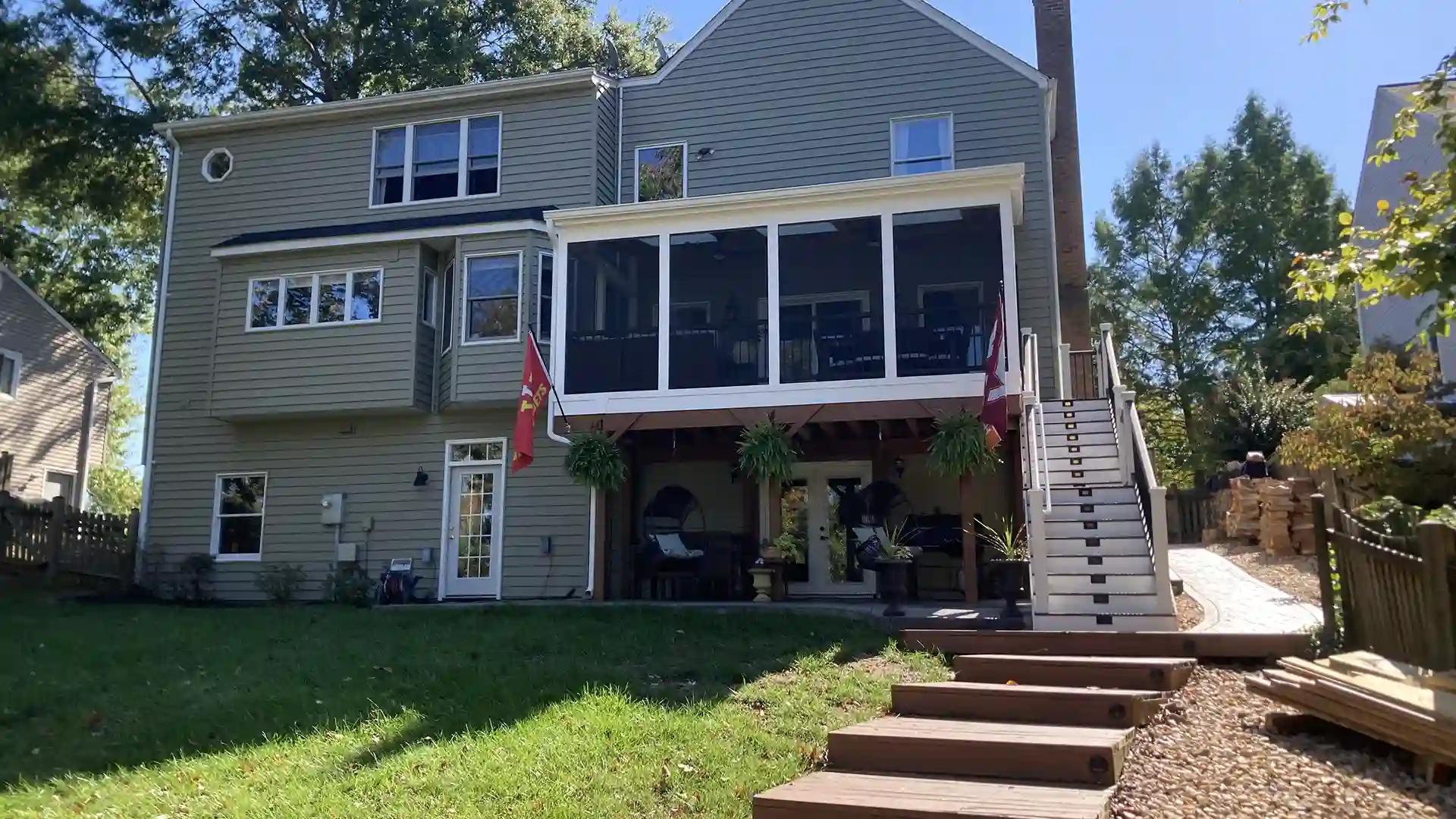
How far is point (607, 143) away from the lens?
16500mm

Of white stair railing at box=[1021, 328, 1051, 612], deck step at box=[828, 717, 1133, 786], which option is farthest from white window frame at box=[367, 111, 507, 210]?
deck step at box=[828, 717, 1133, 786]

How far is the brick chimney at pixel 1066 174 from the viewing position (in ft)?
57.8

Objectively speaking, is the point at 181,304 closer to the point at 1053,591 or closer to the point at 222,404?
the point at 222,404

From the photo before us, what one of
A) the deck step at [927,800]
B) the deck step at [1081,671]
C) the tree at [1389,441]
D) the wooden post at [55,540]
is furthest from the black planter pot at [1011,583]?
the wooden post at [55,540]

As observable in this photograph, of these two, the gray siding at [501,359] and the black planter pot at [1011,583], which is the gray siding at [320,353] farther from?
the black planter pot at [1011,583]

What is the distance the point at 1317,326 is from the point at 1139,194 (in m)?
29.3

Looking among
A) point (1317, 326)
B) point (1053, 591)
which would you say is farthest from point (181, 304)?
point (1317, 326)

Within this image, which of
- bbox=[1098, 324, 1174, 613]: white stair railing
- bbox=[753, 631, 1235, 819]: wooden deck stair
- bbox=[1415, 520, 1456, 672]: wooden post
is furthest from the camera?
bbox=[1098, 324, 1174, 613]: white stair railing

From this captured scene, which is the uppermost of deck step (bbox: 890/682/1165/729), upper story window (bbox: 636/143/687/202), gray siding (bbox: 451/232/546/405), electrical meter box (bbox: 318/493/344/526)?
upper story window (bbox: 636/143/687/202)

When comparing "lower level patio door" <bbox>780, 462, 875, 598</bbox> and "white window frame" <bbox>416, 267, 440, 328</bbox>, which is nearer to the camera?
"lower level patio door" <bbox>780, 462, 875, 598</bbox>

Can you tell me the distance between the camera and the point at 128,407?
4303 cm

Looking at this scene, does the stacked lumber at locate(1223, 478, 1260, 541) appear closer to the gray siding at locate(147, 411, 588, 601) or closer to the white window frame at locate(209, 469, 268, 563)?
the gray siding at locate(147, 411, 588, 601)

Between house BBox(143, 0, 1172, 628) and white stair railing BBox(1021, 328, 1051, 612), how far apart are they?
0.18 m

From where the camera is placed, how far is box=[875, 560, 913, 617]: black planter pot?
33.9 feet
